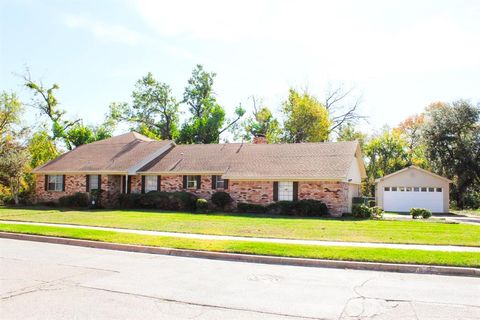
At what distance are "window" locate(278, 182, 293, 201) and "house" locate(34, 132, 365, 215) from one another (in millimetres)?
59

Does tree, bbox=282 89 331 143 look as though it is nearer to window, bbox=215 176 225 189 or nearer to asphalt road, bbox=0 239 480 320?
window, bbox=215 176 225 189

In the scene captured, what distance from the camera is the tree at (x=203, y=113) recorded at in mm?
46375

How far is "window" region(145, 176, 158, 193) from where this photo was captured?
29275mm

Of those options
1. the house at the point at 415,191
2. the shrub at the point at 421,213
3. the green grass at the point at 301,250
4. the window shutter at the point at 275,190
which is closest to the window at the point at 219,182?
the window shutter at the point at 275,190

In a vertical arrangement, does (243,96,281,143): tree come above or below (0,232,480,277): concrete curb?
above

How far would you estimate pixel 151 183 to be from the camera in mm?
29422

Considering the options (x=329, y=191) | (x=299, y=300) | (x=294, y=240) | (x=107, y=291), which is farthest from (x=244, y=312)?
(x=329, y=191)

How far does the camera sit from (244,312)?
610 centimetres

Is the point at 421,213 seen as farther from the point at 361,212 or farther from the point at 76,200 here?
the point at 76,200

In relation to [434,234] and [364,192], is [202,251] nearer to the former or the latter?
[434,234]

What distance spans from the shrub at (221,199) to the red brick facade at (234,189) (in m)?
0.53

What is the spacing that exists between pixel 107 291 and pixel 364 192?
4357 cm

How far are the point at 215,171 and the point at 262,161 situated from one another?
3163 millimetres

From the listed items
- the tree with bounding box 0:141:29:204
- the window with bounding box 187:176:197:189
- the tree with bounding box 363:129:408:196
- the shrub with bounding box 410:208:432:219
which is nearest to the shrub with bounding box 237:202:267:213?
the window with bounding box 187:176:197:189
